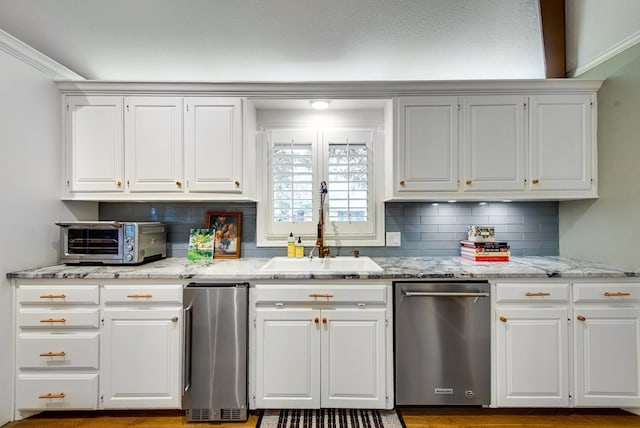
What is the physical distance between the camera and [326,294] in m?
1.84

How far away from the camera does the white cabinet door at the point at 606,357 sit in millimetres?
1821

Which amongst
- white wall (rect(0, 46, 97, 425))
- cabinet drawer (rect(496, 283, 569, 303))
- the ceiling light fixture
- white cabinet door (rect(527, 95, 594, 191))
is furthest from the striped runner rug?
the ceiling light fixture

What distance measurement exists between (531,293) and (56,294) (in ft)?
9.71

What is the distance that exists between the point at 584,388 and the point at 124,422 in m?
2.91

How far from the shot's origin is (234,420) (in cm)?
184

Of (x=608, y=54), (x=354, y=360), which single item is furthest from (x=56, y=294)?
(x=608, y=54)

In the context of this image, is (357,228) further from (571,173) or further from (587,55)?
(587,55)

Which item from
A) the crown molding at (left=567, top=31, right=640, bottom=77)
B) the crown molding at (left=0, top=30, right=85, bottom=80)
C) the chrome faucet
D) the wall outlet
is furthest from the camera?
the wall outlet

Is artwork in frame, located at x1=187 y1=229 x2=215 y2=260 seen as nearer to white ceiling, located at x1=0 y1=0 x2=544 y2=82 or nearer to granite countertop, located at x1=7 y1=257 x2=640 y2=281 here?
granite countertop, located at x1=7 y1=257 x2=640 y2=281

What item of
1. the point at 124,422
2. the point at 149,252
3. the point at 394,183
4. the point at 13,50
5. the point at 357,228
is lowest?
the point at 124,422

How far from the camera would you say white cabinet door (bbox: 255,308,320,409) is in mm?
1835

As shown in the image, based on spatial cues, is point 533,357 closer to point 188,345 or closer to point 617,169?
point 617,169

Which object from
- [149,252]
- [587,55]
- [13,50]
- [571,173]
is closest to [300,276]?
[149,252]

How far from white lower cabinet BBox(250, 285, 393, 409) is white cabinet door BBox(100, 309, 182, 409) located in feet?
1.71
